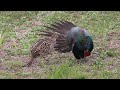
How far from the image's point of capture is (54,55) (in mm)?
7754

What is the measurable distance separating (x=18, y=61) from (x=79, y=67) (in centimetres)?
123

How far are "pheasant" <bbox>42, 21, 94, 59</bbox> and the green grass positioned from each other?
0.23 metres

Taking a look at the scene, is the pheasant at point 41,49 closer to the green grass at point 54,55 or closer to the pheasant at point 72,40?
the green grass at point 54,55

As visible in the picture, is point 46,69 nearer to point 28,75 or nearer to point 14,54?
point 28,75

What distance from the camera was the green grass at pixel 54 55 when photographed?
21.6ft

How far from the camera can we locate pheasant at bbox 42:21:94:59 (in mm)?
7113

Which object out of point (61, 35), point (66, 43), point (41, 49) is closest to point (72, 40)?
point (66, 43)

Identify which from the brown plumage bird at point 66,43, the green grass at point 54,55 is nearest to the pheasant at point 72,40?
the brown plumage bird at point 66,43

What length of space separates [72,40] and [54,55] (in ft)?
2.27

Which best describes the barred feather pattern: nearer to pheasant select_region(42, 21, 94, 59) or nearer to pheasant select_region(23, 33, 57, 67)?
pheasant select_region(42, 21, 94, 59)

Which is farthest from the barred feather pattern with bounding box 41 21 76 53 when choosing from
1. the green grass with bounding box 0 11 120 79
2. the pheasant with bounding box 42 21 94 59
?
the green grass with bounding box 0 11 120 79

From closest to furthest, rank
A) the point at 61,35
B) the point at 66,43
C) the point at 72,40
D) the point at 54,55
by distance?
the point at 72,40, the point at 66,43, the point at 61,35, the point at 54,55

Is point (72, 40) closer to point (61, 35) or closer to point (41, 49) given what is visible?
point (61, 35)
